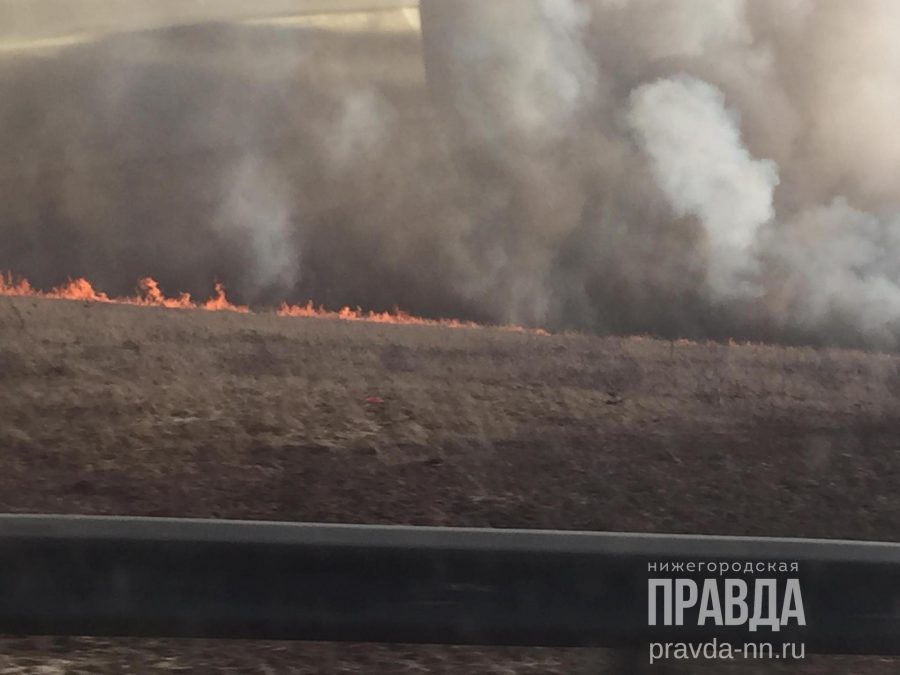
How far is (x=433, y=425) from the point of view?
13.0ft

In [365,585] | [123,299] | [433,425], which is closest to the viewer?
[365,585]

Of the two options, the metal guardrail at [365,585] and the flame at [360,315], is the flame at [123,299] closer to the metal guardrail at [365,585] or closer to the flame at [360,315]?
the flame at [360,315]

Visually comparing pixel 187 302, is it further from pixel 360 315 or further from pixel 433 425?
pixel 433 425

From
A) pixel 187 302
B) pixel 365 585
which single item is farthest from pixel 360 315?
pixel 365 585

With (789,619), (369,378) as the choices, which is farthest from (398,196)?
(789,619)

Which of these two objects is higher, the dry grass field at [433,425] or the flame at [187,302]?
the flame at [187,302]

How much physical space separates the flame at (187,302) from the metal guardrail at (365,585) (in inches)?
77.6

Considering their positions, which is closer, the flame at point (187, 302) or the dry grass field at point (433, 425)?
the dry grass field at point (433, 425)

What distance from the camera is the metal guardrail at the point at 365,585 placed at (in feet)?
7.62

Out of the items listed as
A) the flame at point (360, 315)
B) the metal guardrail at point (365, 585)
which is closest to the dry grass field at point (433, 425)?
the flame at point (360, 315)

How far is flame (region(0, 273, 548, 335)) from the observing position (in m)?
4.15

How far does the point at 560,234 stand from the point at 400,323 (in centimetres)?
91

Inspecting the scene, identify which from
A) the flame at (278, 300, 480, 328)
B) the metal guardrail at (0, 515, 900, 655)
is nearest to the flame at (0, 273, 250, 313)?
the flame at (278, 300, 480, 328)

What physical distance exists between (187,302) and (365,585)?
232 centimetres
